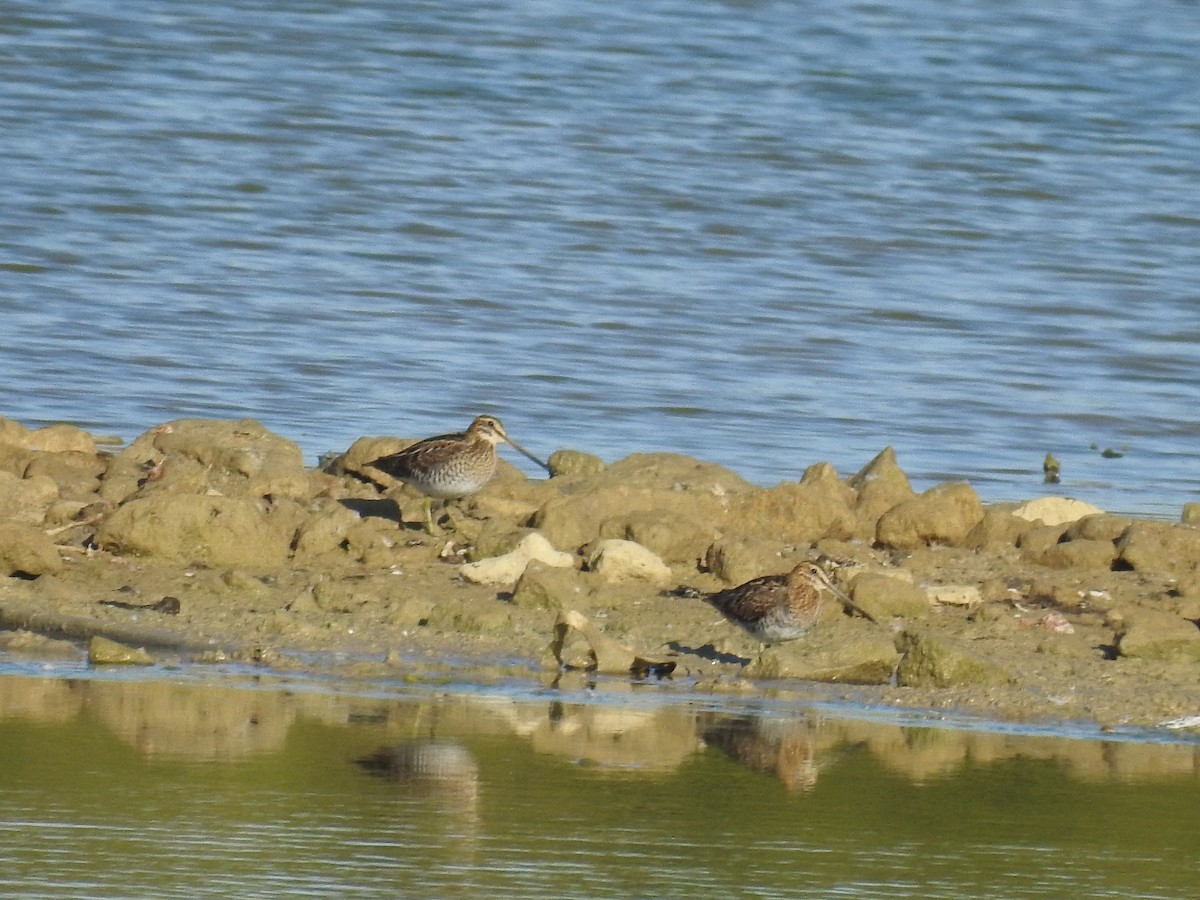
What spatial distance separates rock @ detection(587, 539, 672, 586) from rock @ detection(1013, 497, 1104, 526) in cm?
199

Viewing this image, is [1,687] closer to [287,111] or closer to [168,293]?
[168,293]

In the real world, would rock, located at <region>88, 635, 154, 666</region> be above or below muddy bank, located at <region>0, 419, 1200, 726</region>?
below

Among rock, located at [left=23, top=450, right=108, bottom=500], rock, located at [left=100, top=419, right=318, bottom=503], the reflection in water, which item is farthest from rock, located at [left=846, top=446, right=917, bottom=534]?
the reflection in water

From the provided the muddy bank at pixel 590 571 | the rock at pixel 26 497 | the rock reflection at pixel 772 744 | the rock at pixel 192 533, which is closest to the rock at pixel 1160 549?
the muddy bank at pixel 590 571

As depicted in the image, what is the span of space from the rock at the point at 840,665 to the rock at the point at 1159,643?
907 mm

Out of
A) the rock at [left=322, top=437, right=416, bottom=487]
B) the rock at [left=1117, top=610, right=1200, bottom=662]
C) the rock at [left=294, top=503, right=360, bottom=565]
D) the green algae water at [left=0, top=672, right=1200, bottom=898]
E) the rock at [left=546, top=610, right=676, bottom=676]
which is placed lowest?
the green algae water at [left=0, top=672, right=1200, bottom=898]

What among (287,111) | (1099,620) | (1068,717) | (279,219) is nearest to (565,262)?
(279,219)

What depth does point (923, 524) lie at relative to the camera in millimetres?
10148

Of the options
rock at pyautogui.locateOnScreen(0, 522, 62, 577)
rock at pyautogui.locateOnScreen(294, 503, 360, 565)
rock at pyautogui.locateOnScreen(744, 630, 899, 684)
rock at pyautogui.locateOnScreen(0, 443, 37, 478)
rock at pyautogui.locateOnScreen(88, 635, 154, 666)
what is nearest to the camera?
rock at pyautogui.locateOnScreen(88, 635, 154, 666)

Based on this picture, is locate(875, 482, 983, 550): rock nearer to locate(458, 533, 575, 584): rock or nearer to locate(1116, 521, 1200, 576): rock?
locate(1116, 521, 1200, 576): rock

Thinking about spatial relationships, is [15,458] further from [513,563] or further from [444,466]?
[513,563]

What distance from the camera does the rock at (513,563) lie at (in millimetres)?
9125

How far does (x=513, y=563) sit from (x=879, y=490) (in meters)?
2.06

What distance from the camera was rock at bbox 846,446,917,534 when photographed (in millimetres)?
10359
